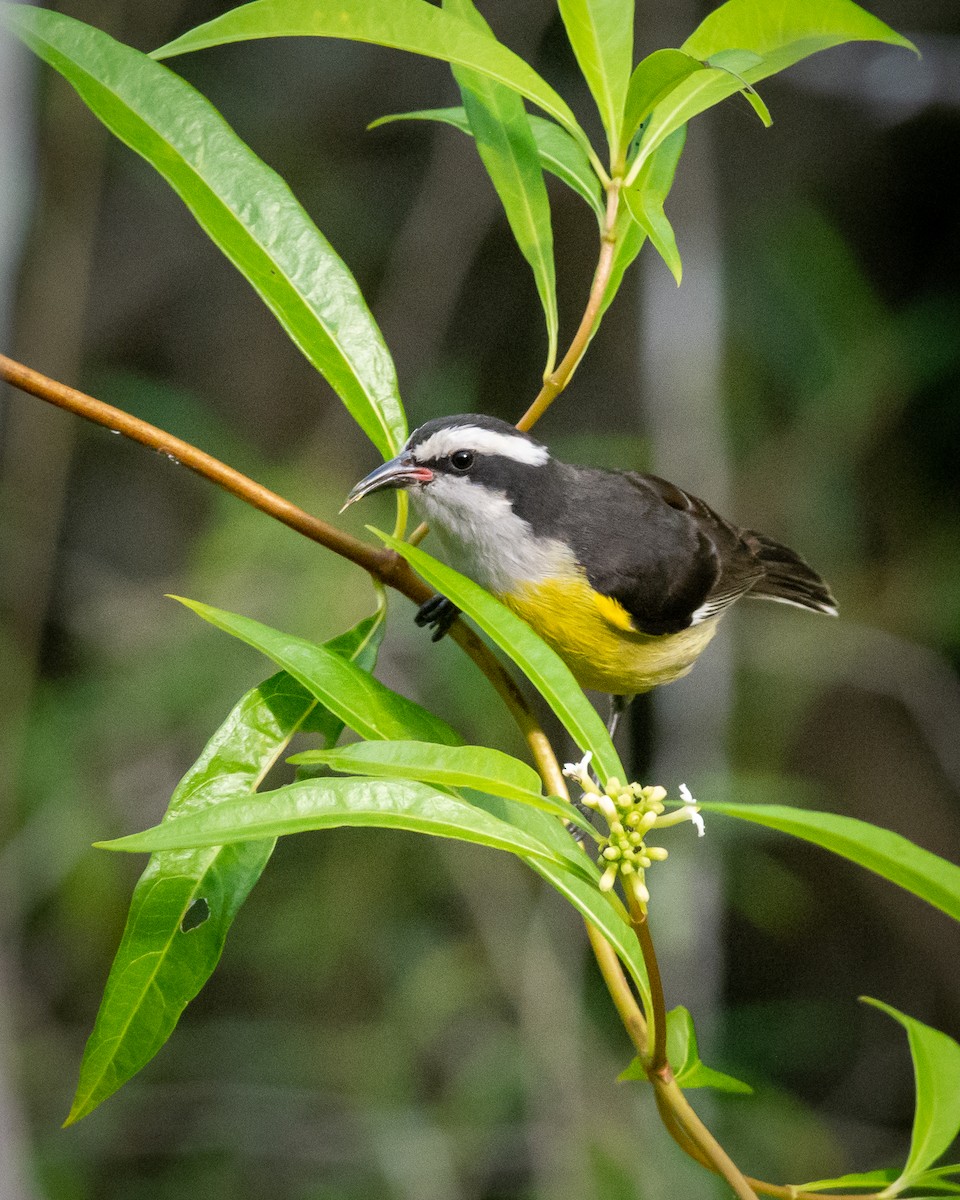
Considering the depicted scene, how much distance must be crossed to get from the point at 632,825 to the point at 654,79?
93 centimetres

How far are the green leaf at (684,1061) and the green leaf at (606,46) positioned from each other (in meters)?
1.17

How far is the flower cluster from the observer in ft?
3.60

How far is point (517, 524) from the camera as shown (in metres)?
2.27

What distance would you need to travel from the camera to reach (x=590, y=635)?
2.30 meters

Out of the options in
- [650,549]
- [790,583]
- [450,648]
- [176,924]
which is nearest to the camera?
[176,924]

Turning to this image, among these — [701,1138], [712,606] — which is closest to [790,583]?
[712,606]

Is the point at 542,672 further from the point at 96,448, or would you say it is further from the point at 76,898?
the point at 96,448

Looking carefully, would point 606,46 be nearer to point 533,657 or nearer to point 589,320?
point 589,320

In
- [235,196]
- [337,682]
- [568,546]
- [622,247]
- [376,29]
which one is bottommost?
[337,682]

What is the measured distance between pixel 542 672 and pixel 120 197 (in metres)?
6.24

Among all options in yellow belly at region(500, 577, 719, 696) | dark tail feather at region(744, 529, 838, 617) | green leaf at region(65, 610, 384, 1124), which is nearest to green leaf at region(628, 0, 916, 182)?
yellow belly at region(500, 577, 719, 696)

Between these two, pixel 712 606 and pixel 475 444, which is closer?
pixel 475 444

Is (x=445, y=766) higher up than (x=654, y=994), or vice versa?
(x=445, y=766)

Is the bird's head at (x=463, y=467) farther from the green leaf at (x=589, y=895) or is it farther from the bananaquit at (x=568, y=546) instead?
the green leaf at (x=589, y=895)
